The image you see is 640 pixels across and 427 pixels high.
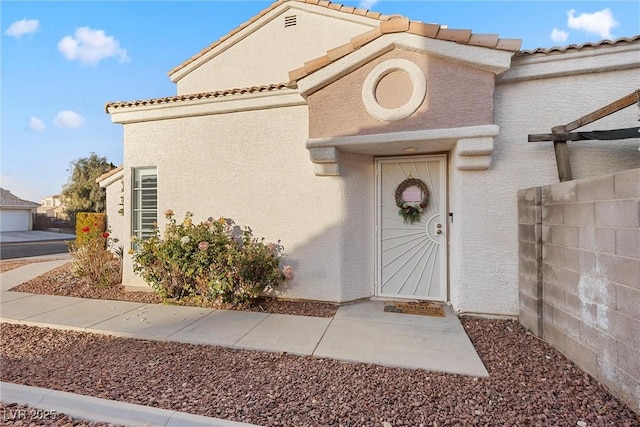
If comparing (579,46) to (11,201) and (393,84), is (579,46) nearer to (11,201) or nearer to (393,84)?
(393,84)

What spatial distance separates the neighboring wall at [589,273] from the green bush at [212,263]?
3.83 m

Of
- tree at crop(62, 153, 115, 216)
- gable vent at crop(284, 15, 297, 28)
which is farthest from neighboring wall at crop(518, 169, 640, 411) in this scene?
tree at crop(62, 153, 115, 216)

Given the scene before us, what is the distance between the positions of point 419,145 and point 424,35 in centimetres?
160

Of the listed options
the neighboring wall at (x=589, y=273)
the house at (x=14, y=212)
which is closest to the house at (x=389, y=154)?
the neighboring wall at (x=589, y=273)

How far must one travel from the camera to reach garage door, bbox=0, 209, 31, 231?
27.9 meters

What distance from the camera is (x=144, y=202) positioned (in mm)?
6680

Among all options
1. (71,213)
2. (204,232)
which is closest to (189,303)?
(204,232)

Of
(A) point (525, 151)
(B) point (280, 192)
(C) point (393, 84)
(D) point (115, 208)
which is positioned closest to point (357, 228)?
(B) point (280, 192)

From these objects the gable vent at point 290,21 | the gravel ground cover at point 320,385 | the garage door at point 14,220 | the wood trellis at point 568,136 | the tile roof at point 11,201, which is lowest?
the gravel ground cover at point 320,385

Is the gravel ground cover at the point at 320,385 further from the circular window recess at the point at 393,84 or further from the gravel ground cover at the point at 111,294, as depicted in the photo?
the circular window recess at the point at 393,84

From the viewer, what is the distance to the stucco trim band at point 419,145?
437 cm

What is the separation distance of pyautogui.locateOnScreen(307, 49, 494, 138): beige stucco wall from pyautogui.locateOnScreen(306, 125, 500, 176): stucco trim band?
125 millimetres

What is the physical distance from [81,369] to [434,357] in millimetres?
4094

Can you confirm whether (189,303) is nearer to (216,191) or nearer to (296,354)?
(216,191)
